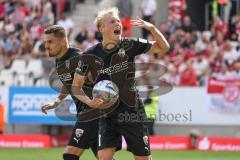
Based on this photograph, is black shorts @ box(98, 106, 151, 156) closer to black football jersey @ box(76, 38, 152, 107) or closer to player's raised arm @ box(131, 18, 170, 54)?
black football jersey @ box(76, 38, 152, 107)

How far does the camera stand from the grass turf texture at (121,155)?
18.3 meters

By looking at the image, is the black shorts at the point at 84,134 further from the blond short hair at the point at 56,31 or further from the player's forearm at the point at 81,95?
the blond short hair at the point at 56,31

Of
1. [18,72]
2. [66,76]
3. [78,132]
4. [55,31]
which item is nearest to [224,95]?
[18,72]

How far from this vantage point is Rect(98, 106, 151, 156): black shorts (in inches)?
390

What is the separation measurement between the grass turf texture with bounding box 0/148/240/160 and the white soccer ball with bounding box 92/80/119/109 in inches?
305

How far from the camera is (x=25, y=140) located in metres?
23.2

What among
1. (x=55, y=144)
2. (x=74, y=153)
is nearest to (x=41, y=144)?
(x=55, y=144)

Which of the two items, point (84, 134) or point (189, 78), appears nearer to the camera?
point (84, 134)

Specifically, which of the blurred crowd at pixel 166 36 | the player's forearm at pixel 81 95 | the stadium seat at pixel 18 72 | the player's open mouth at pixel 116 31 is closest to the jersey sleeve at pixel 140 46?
the player's open mouth at pixel 116 31

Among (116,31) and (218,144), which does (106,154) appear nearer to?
(116,31)

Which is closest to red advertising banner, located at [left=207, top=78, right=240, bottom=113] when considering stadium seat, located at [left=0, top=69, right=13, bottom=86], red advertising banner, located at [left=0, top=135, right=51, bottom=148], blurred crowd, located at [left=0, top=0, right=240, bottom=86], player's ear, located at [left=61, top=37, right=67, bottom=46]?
blurred crowd, located at [left=0, top=0, right=240, bottom=86]

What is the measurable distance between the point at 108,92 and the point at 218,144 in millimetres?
12312

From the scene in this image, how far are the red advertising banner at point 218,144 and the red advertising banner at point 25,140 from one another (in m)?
4.57

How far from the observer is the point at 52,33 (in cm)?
1103
